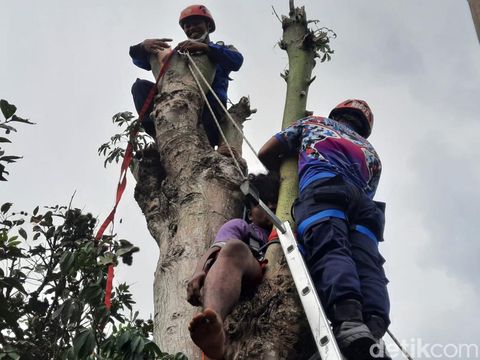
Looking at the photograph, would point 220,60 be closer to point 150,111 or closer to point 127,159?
point 150,111

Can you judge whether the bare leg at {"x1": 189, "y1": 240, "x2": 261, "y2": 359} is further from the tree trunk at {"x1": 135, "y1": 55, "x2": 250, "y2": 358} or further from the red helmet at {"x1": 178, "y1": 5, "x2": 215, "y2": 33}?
the red helmet at {"x1": 178, "y1": 5, "x2": 215, "y2": 33}

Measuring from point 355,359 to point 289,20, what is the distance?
3.00 meters

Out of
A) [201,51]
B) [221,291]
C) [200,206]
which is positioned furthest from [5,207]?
[221,291]

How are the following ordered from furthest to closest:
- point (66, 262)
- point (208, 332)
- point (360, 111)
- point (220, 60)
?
point (220, 60), point (360, 111), point (66, 262), point (208, 332)

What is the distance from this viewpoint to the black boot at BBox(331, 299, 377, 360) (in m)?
2.61

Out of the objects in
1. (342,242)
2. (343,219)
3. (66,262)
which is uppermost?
(343,219)

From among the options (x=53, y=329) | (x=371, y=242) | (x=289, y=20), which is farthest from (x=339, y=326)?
(x=289, y=20)

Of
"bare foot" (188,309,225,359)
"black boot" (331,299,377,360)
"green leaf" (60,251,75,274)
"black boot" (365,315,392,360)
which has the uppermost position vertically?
"green leaf" (60,251,75,274)

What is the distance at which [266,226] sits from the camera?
372 centimetres

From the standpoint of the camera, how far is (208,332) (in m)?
2.57

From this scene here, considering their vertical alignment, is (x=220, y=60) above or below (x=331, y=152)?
above

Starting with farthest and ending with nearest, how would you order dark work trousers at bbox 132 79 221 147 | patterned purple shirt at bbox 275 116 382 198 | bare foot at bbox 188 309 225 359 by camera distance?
dark work trousers at bbox 132 79 221 147 → patterned purple shirt at bbox 275 116 382 198 → bare foot at bbox 188 309 225 359

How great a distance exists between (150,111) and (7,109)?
5.39ft

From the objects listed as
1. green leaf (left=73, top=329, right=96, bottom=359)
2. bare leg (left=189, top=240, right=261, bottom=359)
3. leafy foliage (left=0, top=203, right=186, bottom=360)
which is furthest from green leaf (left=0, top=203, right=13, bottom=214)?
green leaf (left=73, top=329, right=96, bottom=359)
